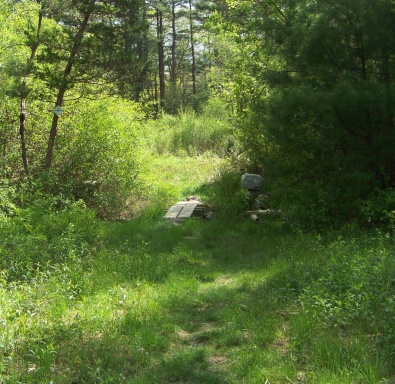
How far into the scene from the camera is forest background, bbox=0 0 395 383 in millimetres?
4402

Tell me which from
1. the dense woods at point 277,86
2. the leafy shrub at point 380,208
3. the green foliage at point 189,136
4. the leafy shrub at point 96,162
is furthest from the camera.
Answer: the green foliage at point 189,136

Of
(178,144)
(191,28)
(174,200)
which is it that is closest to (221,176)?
(174,200)

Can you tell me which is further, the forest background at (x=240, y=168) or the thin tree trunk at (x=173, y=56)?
the thin tree trunk at (x=173, y=56)

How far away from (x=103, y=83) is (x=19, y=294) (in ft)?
19.9

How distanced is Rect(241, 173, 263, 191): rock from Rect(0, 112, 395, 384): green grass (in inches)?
90.8

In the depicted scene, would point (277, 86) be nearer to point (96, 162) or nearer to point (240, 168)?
point (240, 168)

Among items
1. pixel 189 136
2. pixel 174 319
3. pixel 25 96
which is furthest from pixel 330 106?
pixel 189 136

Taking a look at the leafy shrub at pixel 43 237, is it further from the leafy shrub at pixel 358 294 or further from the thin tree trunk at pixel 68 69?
the leafy shrub at pixel 358 294

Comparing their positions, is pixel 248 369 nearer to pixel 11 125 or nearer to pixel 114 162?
pixel 114 162

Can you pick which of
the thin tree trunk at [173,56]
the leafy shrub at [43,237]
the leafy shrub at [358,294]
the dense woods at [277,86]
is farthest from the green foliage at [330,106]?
the thin tree trunk at [173,56]

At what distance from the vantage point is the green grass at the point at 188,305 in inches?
153

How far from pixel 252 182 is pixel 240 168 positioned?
1.60m

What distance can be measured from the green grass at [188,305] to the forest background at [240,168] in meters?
0.03

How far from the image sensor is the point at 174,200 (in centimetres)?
1230
